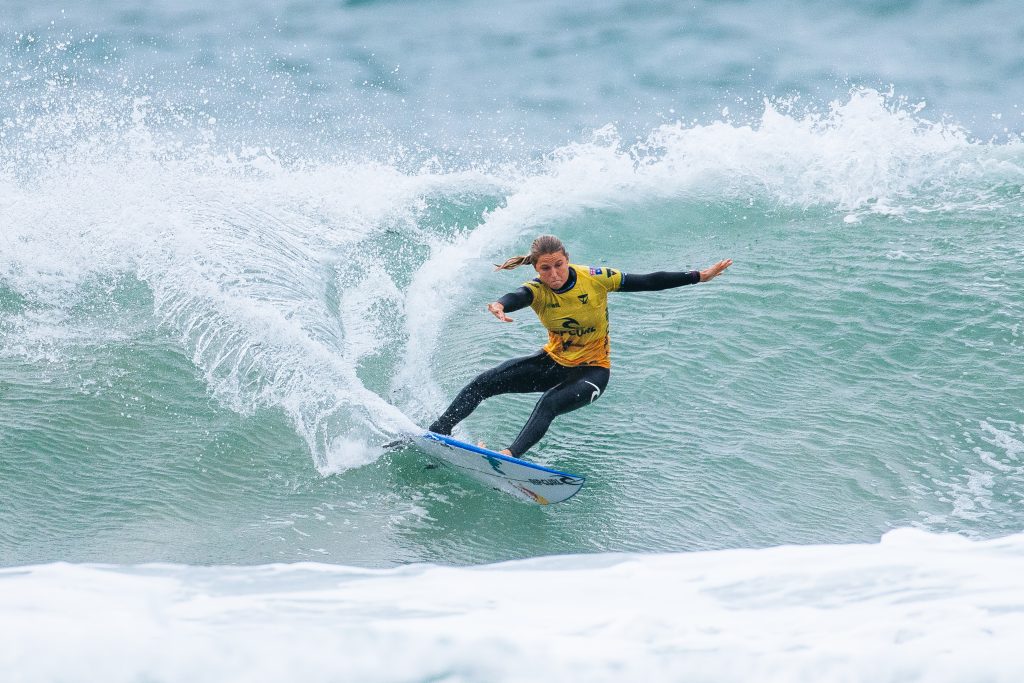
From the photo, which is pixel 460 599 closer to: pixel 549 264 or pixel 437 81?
pixel 549 264

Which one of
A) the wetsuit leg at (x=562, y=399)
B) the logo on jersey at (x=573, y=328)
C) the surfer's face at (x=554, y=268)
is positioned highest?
the surfer's face at (x=554, y=268)

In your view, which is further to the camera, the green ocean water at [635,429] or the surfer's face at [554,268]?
the surfer's face at [554,268]

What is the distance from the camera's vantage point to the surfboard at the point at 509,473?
257 inches

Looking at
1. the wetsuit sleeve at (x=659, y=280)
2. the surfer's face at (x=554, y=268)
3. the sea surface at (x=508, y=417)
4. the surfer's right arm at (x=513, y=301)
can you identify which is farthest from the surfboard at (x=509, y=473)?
the wetsuit sleeve at (x=659, y=280)

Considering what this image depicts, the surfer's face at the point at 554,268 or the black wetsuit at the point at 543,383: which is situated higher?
the surfer's face at the point at 554,268

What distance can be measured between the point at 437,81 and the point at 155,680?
790 inches

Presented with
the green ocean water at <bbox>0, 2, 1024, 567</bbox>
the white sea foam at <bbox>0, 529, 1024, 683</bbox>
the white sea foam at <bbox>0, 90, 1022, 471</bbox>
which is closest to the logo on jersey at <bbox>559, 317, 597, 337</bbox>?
the green ocean water at <bbox>0, 2, 1024, 567</bbox>

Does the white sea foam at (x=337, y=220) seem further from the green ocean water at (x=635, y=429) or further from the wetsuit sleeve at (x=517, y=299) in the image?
the wetsuit sleeve at (x=517, y=299)

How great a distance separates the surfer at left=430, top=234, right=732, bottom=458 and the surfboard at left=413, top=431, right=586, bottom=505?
8.0 inches

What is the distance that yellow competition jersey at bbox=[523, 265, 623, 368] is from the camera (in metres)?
6.94

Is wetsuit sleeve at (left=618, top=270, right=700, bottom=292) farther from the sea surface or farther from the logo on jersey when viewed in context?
the sea surface

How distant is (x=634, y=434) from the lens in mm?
7691

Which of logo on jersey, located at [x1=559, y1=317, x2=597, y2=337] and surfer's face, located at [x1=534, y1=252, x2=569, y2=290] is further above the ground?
surfer's face, located at [x1=534, y1=252, x2=569, y2=290]

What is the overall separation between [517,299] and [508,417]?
1502 mm
